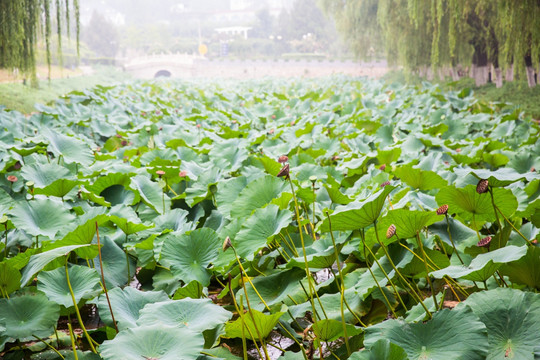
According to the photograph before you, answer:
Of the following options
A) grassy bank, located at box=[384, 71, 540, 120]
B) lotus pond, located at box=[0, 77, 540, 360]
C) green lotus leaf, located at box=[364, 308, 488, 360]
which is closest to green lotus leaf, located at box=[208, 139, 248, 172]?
lotus pond, located at box=[0, 77, 540, 360]

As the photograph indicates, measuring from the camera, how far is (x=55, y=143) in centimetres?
202

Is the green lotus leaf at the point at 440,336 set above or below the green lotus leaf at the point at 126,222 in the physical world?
below

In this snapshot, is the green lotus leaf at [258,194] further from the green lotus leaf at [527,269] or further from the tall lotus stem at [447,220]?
the green lotus leaf at [527,269]

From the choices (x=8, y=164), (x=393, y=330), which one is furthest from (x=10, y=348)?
(x=8, y=164)

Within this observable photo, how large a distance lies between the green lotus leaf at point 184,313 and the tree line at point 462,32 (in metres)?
3.25

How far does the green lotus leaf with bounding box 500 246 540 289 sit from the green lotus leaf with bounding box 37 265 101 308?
870mm

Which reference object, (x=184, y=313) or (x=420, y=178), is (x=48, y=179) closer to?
(x=184, y=313)

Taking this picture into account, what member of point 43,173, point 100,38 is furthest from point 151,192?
point 100,38

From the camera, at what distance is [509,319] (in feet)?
2.51

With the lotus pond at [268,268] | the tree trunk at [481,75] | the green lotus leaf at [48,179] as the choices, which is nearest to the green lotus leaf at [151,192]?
the lotus pond at [268,268]

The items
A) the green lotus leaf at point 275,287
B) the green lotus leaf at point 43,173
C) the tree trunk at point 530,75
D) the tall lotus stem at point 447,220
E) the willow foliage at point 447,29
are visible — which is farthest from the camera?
the tree trunk at point 530,75

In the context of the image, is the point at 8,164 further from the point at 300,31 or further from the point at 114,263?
the point at 300,31

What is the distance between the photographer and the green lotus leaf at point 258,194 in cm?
140

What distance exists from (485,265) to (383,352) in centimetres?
25
